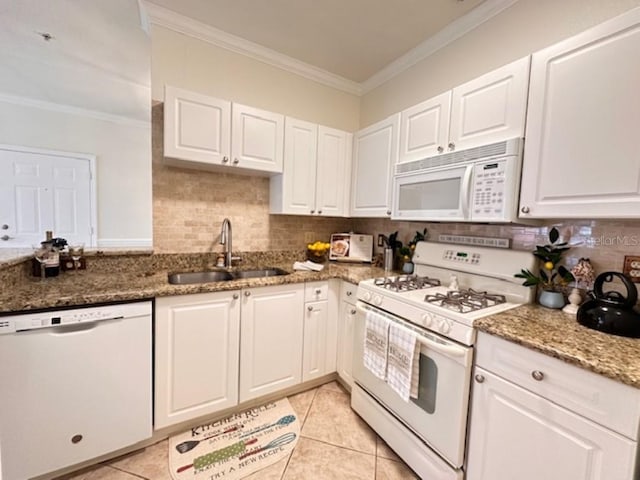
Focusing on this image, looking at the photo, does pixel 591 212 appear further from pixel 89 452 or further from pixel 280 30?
pixel 89 452

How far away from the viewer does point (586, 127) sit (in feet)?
3.79

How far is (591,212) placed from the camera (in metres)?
1.15

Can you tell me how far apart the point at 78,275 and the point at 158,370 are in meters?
0.82

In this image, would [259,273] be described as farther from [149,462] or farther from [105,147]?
[105,147]

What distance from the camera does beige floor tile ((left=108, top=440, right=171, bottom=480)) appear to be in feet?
4.68

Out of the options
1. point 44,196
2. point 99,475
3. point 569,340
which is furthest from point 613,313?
point 44,196

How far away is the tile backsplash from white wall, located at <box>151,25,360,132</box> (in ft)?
1.05

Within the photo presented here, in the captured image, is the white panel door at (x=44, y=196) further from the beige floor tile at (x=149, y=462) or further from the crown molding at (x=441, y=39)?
the crown molding at (x=441, y=39)

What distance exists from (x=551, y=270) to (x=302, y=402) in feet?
5.97

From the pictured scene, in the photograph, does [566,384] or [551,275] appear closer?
[566,384]

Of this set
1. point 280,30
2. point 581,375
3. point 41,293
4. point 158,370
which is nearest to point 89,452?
point 158,370

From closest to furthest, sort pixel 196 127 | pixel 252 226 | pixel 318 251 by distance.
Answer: pixel 196 127 < pixel 252 226 < pixel 318 251

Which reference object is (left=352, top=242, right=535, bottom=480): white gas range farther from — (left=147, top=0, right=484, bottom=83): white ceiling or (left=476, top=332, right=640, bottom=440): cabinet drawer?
(left=147, top=0, right=484, bottom=83): white ceiling

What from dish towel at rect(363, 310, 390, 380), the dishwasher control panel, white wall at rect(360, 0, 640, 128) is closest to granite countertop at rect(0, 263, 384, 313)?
the dishwasher control panel
